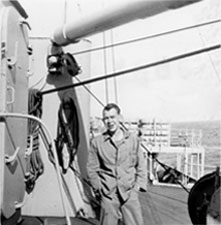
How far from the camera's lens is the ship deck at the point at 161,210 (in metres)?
2.69

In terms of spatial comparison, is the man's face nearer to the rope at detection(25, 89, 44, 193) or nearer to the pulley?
the rope at detection(25, 89, 44, 193)

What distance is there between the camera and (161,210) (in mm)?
2951

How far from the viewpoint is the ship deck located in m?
2.69

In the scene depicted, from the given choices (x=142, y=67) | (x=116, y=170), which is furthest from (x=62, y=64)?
(x=116, y=170)

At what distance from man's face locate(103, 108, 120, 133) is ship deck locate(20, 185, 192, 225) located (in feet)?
2.62

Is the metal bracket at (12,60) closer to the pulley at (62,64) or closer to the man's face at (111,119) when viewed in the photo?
the man's face at (111,119)

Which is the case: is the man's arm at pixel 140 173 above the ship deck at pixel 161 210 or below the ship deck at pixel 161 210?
above

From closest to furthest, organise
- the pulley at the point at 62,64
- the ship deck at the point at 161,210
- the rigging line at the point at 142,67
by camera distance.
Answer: the rigging line at the point at 142,67 < the ship deck at the point at 161,210 < the pulley at the point at 62,64

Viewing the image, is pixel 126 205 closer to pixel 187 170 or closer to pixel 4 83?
pixel 4 83

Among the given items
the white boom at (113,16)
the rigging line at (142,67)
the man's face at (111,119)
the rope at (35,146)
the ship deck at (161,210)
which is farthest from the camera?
the rope at (35,146)

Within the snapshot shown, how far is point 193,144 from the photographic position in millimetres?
3359

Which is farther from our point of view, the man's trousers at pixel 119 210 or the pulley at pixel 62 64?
the pulley at pixel 62 64

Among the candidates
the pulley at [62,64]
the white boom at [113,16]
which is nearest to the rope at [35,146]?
the pulley at [62,64]

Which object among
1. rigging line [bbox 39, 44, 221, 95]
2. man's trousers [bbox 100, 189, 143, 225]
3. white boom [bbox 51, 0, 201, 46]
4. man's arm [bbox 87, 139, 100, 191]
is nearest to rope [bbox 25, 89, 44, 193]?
rigging line [bbox 39, 44, 221, 95]
